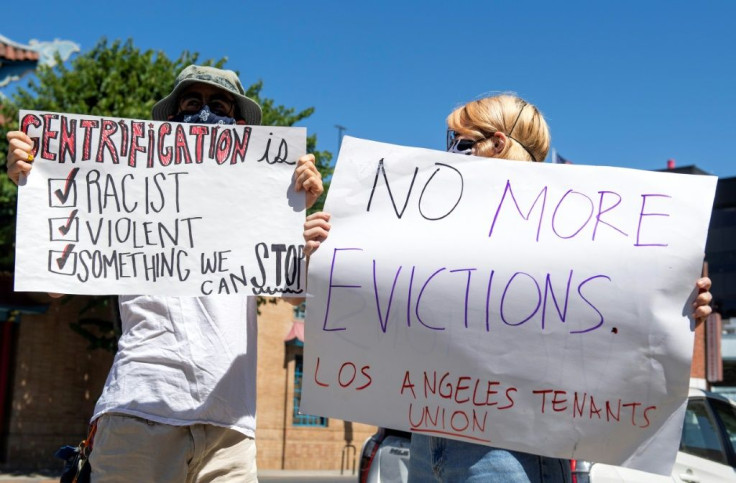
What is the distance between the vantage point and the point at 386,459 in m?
5.65

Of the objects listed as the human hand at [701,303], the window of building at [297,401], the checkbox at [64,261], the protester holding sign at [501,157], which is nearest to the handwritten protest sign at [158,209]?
the checkbox at [64,261]

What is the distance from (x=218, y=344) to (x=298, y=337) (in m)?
17.7

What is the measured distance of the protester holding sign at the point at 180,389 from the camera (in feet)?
8.86

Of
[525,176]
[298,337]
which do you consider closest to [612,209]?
[525,176]

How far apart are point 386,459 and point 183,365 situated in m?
3.16

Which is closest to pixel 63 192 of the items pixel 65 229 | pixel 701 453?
pixel 65 229

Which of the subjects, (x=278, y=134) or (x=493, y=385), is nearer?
(x=493, y=385)

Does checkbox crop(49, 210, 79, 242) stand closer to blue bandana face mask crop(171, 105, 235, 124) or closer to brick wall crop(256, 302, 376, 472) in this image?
blue bandana face mask crop(171, 105, 235, 124)

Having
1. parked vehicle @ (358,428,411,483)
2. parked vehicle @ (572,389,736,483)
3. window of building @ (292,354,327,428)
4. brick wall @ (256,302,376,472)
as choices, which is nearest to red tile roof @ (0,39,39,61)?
brick wall @ (256,302,376,472)

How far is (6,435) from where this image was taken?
1564 cm

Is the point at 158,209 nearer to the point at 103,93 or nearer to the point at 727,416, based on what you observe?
the point at 727,416

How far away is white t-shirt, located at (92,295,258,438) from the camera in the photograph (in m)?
2.71

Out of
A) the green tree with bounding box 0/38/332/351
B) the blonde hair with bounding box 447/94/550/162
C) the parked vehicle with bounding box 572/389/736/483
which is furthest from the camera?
the green tree with bounding box 0/38/332/351

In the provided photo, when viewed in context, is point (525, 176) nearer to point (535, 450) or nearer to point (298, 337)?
point (535, 450)
